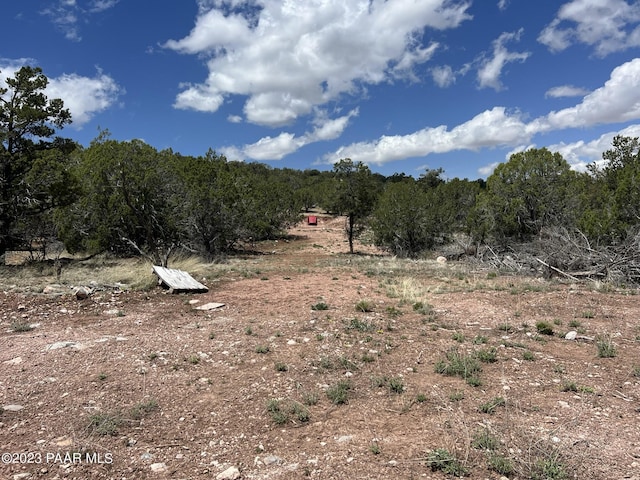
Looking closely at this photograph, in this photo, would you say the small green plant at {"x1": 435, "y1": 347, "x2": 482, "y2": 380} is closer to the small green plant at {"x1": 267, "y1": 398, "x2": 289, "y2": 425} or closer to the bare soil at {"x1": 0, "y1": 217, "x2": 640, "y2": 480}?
the bare soil at {"x1": 0, "y1": 217, "x2": 640, "y2": 480}

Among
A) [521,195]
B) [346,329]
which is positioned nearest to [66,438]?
[346,329]

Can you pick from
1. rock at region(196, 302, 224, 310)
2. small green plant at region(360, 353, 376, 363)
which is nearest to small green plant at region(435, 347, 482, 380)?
small green plant at region(360, 353, 376, 363)

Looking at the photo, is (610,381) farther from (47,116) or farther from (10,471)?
(47,116)

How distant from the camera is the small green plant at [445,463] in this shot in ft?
9.93

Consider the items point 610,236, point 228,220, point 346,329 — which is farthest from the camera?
point 228,220

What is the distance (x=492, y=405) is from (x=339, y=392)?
1548 millimetres

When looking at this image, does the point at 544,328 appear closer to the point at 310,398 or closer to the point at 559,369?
the point at 559,369

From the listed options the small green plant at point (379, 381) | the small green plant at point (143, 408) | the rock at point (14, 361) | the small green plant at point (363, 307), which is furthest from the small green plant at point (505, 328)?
the rock at point (14, 361)

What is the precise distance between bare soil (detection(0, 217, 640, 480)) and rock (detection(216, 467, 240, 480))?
5 cm

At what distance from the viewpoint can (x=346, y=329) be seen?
268 inches

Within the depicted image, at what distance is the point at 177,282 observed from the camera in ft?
33.7

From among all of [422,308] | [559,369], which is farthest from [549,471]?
Result: [422,308]

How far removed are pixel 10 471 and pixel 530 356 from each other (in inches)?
225

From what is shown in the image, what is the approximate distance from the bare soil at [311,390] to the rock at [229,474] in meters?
0.05
